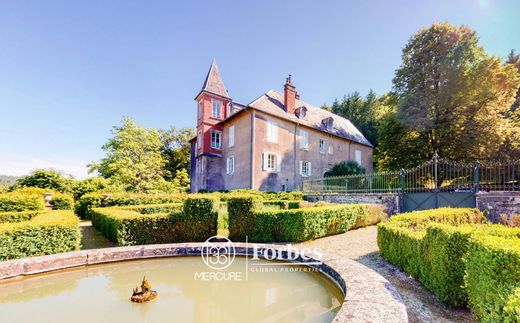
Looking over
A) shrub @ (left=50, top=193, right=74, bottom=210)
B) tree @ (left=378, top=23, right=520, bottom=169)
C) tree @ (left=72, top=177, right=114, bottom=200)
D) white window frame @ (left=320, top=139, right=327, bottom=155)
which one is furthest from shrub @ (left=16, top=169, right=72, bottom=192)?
tree @ (left=378, top=23, right=520, bottom=169)

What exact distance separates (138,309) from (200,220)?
15.1 feet

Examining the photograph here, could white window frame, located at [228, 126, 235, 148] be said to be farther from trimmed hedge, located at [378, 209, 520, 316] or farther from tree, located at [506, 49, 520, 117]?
tree, located at [506, 49, 520, 117]

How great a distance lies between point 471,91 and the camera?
17.0 metres

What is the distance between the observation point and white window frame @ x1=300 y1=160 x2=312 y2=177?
68.4ft

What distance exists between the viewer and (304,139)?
A: 2100 centimetres

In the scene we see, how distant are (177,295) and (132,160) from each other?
24143 millimetres

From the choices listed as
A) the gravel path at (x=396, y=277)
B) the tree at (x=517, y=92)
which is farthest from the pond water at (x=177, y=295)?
the tree at (x=517, y=92)

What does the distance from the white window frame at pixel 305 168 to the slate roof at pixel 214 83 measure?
9.32 meters

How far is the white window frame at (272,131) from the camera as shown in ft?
61.0

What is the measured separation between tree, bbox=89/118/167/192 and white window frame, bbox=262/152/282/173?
39.2 ft

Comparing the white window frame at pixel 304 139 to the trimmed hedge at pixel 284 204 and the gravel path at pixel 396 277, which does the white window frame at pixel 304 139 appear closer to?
the trimmed hedge at pixel 284 204

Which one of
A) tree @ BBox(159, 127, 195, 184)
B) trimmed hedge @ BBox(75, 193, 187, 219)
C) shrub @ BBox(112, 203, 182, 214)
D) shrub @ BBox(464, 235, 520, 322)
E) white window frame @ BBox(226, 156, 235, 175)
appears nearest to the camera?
shrub @ BBox(464, 235, 520, 322)

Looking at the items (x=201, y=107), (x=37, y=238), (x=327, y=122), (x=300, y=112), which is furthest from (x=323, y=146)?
(x=37, y=238)

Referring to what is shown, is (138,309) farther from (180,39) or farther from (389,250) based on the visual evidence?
(180,39)
